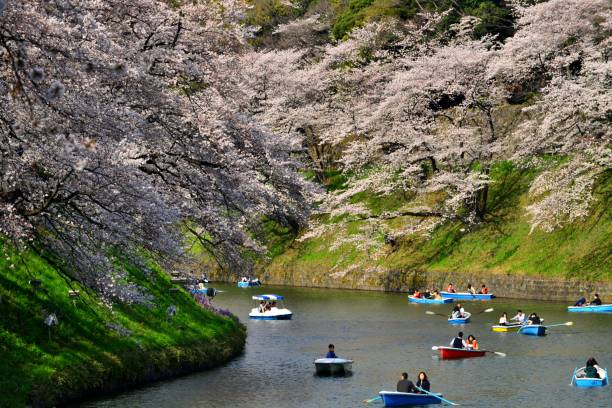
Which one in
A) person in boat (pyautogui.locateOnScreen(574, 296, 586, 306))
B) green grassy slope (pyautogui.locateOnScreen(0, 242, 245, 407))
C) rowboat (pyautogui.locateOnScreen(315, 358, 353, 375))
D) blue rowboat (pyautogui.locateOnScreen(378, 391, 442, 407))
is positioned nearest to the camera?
green grassy slope (pyautogui.locateOnScreen(0, 242, 245, 407))

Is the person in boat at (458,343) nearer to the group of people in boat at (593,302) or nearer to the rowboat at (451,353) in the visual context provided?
the rowboat at (451,353)

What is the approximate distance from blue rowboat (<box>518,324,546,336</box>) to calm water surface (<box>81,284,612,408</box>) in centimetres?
59

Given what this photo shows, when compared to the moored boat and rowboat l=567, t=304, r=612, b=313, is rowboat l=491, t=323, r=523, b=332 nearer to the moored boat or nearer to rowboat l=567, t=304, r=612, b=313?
rowboat l=567, t=304, r=612, b=313

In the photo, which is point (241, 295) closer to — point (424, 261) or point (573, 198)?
point (424, 261)

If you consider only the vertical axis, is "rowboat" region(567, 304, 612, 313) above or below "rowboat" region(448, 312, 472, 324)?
above

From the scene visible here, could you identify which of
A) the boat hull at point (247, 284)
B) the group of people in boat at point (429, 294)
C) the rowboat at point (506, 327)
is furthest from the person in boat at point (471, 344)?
the boat hull at point (247, 284)

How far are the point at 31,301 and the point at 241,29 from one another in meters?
10.5

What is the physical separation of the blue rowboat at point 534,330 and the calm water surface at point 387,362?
0.59 metres

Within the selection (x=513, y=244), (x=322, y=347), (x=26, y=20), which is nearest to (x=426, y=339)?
(x=322, y=347)

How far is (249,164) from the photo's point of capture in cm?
2502

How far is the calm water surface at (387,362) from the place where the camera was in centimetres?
2844

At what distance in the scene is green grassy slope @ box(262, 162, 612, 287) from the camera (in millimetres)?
55156

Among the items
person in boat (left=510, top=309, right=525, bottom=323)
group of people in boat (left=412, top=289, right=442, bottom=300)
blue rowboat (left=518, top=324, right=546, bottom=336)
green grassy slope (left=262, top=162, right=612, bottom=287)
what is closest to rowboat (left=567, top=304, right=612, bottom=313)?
green grassy slope (left=262, top=162, right=612, bottom=287)

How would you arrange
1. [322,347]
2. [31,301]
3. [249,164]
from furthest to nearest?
1. [322,347]
2. [31,301]
3. [249,164]
